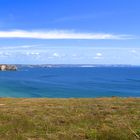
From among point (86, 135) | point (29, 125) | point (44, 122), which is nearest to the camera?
point (86, 135)

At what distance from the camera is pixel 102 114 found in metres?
21.9

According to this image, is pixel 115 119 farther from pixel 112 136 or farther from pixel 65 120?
pixel 112 136

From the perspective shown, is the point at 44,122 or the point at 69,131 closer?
the point at 69,131

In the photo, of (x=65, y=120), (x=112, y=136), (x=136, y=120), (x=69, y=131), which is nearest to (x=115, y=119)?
(x=136, y=120)

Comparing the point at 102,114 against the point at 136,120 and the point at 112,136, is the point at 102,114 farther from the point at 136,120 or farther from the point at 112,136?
the point at 112,136

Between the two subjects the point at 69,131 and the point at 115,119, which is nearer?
the point at 69,131

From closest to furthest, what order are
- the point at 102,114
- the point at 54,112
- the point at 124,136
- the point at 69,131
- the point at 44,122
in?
the point at 124,136
the point at 69,131
the point at 44,122
the point at 102,114
the point at 54,112

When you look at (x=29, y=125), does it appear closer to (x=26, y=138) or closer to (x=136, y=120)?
(x=26, y=138)

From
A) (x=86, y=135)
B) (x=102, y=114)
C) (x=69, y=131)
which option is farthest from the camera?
(x=102, y=114)

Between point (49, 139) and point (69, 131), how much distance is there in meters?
1.78

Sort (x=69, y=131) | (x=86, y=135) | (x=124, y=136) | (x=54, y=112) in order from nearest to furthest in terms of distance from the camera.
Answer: (x=124, y=136) < (x=86, y=135) < (x=69, y=131) < (x=54, y=112)

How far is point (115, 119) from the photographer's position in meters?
20.0

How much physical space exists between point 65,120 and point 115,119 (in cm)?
271

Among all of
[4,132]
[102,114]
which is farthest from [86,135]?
[102,114]
